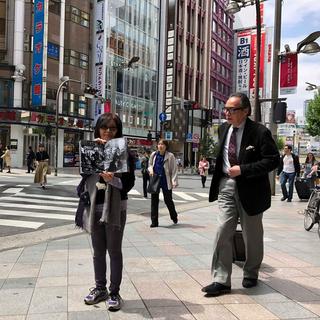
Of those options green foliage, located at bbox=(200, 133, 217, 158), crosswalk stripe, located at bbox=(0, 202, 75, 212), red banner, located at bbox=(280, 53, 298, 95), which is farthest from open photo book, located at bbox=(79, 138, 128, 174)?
green foliage, located at bbox=(200, 133, 217, 158)

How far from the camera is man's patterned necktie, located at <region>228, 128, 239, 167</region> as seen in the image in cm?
456

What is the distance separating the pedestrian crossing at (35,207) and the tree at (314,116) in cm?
2516

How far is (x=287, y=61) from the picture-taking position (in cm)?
1564

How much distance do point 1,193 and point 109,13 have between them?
31702mm

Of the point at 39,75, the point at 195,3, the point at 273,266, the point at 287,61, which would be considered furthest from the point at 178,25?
the point at 273,266

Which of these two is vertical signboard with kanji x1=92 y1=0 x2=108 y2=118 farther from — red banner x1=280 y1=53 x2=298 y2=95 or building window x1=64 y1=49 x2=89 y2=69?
red banner x1=280 y1=53 x2=298 y2=95

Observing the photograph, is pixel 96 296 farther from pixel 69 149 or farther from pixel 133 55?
pixel 133 55

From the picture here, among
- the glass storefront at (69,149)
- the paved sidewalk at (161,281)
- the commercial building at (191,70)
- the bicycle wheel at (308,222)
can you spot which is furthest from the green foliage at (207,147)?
the paved sidewalk at (161,281)

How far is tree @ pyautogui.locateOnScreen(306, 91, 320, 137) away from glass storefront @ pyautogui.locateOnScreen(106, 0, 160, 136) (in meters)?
17.7

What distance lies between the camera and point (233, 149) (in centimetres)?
459

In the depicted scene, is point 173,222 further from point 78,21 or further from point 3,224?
point 78,21

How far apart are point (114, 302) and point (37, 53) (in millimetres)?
34649

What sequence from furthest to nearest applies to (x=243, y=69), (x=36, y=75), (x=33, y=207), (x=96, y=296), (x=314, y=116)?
(x=243, y=69) → (x=314, y=116) → (x=36, y=75) → (x=33, y=207) → (x=96, y=296)

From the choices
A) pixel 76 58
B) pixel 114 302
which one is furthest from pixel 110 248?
pixel 76 58
